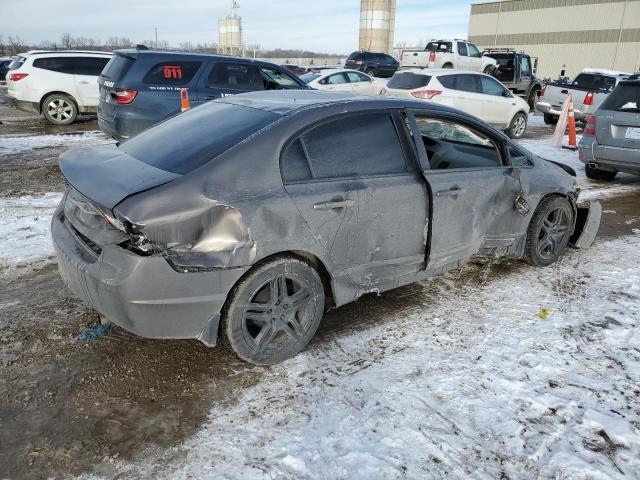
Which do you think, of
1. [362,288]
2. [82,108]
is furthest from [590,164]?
[82,108]

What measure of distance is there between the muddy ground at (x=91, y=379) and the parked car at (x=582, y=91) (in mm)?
12739

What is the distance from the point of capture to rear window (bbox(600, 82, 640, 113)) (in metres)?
7.18

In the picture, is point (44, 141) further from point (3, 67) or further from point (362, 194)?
point (3, 67)

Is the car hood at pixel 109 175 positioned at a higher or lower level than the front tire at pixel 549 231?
higher

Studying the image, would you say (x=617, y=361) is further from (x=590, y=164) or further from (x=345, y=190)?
(x=590, y=164)

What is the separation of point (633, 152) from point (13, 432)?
7920 millimetres

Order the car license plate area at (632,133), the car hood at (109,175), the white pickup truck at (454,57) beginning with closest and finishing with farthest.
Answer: the car hood at (109,175) < the car license plate area at (632,133) < the white pickup truck at (454,57)

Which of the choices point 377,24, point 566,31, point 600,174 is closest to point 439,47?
point 600,174

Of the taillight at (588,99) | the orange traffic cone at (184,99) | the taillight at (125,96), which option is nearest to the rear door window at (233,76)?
the orange traffic cone at (184,99)

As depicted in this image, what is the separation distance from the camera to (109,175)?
2938 mm

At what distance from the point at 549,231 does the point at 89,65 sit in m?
12.1

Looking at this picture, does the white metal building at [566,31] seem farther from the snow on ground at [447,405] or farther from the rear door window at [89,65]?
the snow on ground at [447,405]

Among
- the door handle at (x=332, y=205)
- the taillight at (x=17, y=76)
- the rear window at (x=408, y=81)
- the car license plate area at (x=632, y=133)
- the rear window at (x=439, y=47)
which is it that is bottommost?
the door handle at (x=332, y=205)

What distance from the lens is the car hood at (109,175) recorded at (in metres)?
2.71
